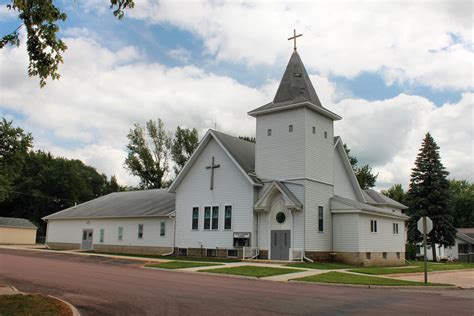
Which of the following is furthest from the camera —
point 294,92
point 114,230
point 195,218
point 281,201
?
point 114,230

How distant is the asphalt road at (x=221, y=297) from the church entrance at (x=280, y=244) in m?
12.4

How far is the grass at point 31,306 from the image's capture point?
979 cm

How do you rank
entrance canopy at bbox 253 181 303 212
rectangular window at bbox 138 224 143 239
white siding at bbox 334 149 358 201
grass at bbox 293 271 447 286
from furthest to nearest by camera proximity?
rectangular window at bbox 138 224 143 239, white siding at bbox 334 149 358 201, entrance canopy at bbox 253 181 303 212, grass at bbox 293 271 447 286

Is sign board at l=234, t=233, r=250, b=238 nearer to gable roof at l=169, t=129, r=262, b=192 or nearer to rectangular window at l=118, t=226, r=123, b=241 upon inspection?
gable roof at l=169, t=129, r=262, b=192

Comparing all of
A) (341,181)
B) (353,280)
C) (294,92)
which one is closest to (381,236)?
(341,181)

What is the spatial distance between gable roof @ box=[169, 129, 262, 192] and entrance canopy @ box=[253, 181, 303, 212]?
3.92 feet

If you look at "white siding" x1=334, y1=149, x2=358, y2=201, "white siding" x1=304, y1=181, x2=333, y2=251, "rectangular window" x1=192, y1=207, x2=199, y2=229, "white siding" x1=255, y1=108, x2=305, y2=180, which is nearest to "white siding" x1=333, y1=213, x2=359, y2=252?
"white siding" x1=304, y1=181, x2=333, y2=251

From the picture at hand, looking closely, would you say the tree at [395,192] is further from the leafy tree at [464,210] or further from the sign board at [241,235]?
the sign board at [241,235]

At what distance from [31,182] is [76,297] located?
72837 millimetres

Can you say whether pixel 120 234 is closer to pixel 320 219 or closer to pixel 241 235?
pixel 241 235

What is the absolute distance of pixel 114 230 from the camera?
4266 centimetres

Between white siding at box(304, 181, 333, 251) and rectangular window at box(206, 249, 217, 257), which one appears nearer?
white siding at box(304, 181, 333, 251)

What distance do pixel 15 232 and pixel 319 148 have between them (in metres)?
48.6

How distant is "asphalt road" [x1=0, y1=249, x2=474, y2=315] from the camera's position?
36.8 feet
